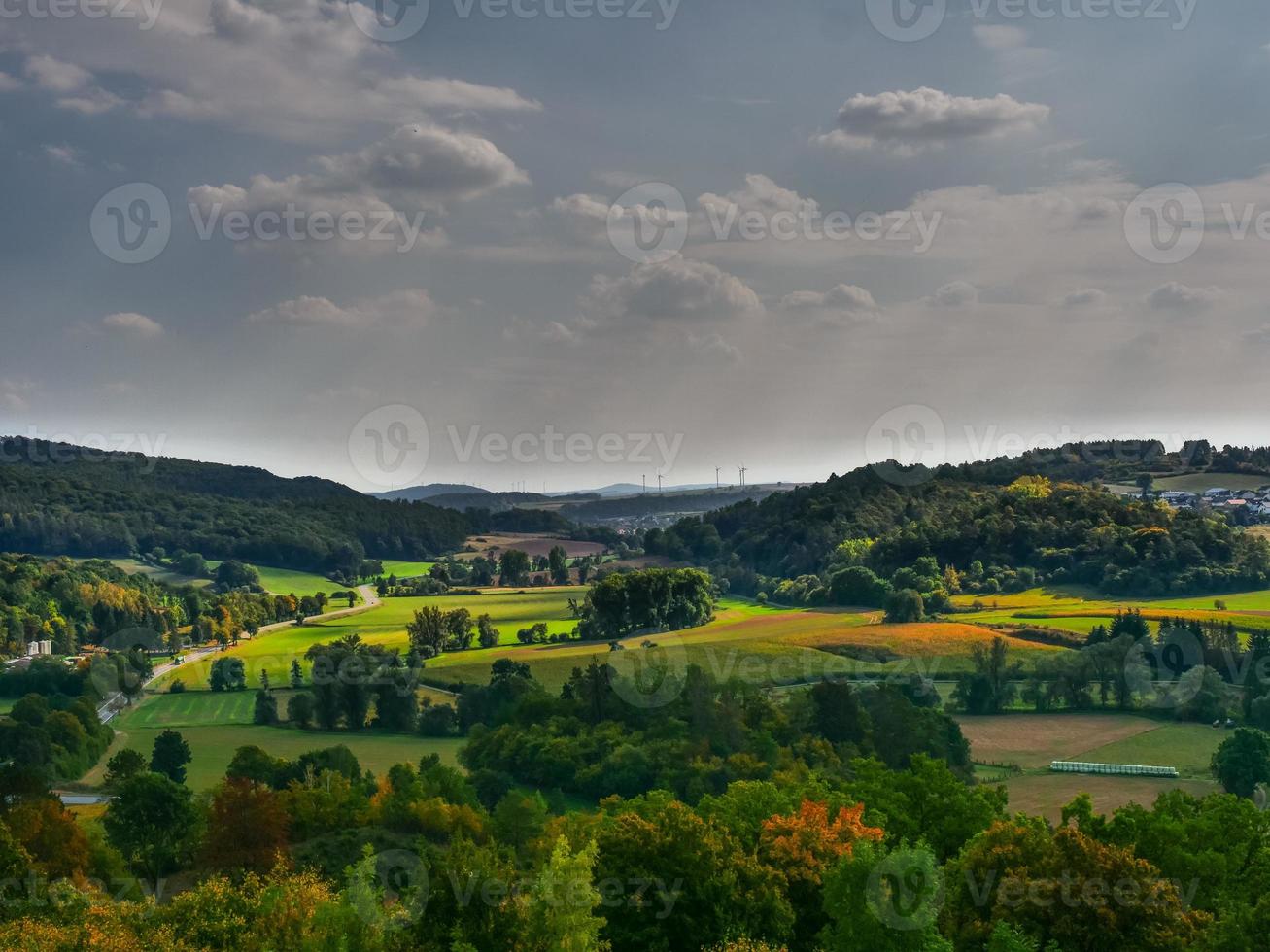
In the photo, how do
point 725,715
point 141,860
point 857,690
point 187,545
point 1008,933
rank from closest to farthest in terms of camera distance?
point 1008,933 → point 141,860 → point 725,715 → point 857,690 → point 187,545

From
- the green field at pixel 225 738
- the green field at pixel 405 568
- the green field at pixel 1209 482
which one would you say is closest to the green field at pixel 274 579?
the green field at pixel 405 568

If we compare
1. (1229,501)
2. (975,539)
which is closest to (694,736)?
(975,539)

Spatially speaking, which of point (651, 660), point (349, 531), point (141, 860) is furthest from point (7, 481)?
point (141, 860)

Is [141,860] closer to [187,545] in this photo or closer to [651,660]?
[651,660]

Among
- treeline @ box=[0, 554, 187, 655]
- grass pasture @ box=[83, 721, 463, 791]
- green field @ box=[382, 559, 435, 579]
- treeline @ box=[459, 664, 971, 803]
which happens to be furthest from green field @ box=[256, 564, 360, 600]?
treeline @ box=[459, 664, 971, 803]

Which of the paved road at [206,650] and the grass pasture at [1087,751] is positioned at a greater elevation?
the paved road at [206,650]

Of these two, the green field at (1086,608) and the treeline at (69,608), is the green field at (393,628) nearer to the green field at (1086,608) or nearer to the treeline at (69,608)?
the treeline at (69,608)

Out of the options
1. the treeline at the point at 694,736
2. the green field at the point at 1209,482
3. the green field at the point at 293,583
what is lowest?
the treeline at the point at 694,736
